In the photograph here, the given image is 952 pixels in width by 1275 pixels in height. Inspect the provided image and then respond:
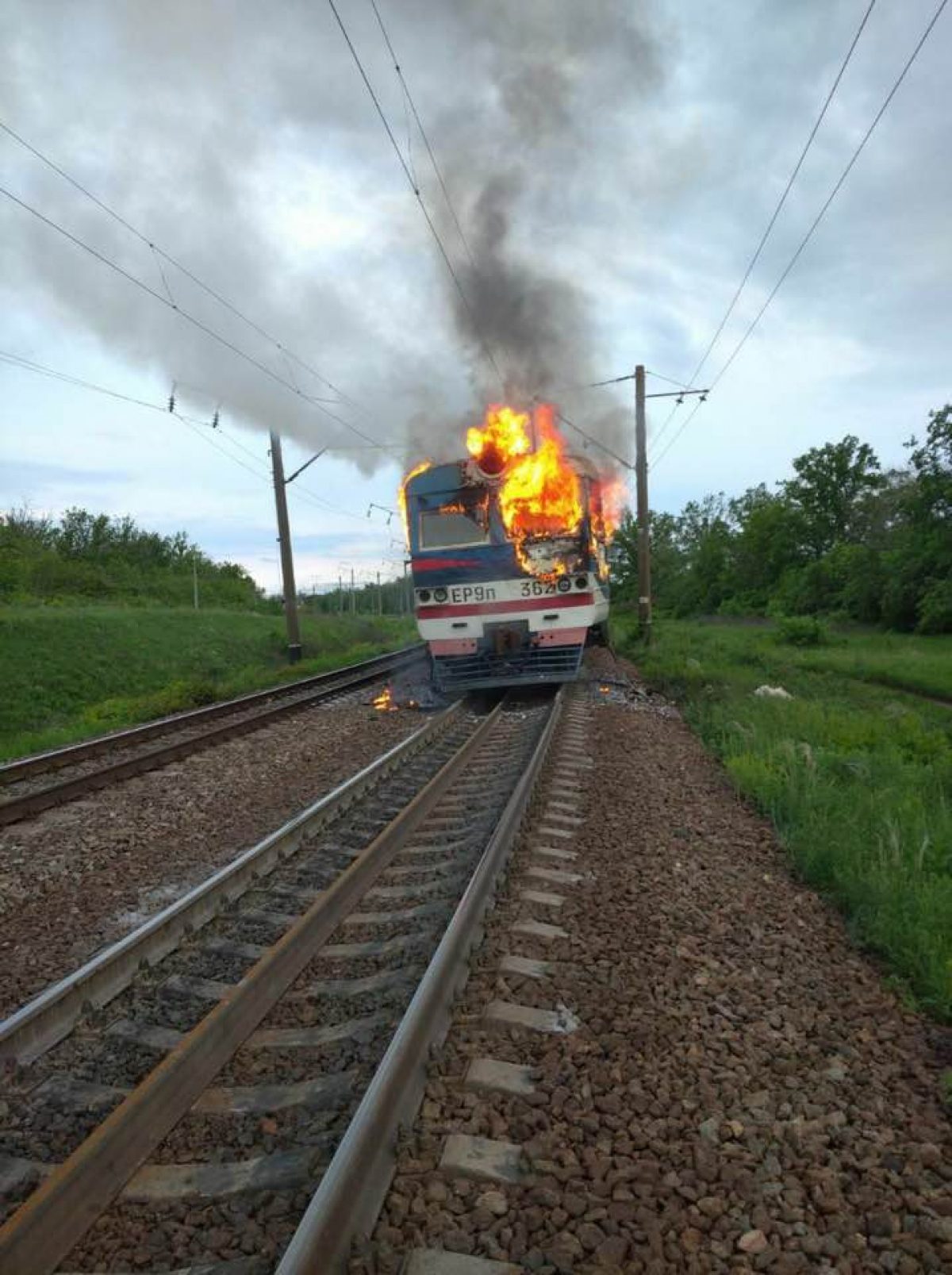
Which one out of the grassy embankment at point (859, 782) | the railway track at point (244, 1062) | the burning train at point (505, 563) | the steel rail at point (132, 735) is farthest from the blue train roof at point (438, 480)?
the railway track at point (244, 1062)

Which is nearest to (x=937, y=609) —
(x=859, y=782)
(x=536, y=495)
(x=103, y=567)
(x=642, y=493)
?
(x=642, y=493)

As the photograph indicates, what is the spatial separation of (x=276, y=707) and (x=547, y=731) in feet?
19.1

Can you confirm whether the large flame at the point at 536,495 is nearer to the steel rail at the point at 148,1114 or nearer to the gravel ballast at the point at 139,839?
the gravel ballast at the point at 139,839

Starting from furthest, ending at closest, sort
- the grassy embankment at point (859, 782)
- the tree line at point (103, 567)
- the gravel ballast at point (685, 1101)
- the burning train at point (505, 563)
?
the tree line at point (103, 567), the burning train at point (505, 563), the grassy embankment at point (859, 782), the gravel ballast at point (685, 1101)

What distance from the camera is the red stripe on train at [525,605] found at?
41.3 feet

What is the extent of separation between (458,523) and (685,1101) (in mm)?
10634

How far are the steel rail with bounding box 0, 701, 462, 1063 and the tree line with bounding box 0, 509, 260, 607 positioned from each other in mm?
31471

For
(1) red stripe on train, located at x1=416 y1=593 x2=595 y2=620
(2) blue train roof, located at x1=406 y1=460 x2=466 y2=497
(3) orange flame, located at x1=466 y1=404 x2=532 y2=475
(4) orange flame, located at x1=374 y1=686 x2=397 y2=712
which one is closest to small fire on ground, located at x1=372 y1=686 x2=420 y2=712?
(4) orange flame, located at x1=374 y1=686 x2=397 y2=712

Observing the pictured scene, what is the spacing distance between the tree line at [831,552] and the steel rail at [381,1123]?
2977 cm

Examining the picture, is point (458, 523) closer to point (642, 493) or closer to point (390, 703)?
point (390, 703)

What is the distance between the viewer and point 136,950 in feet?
13.6

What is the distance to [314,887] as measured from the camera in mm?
5258

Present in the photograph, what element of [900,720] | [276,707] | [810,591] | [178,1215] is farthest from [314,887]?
[810,591]

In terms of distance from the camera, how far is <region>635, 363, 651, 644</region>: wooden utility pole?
21.9m
